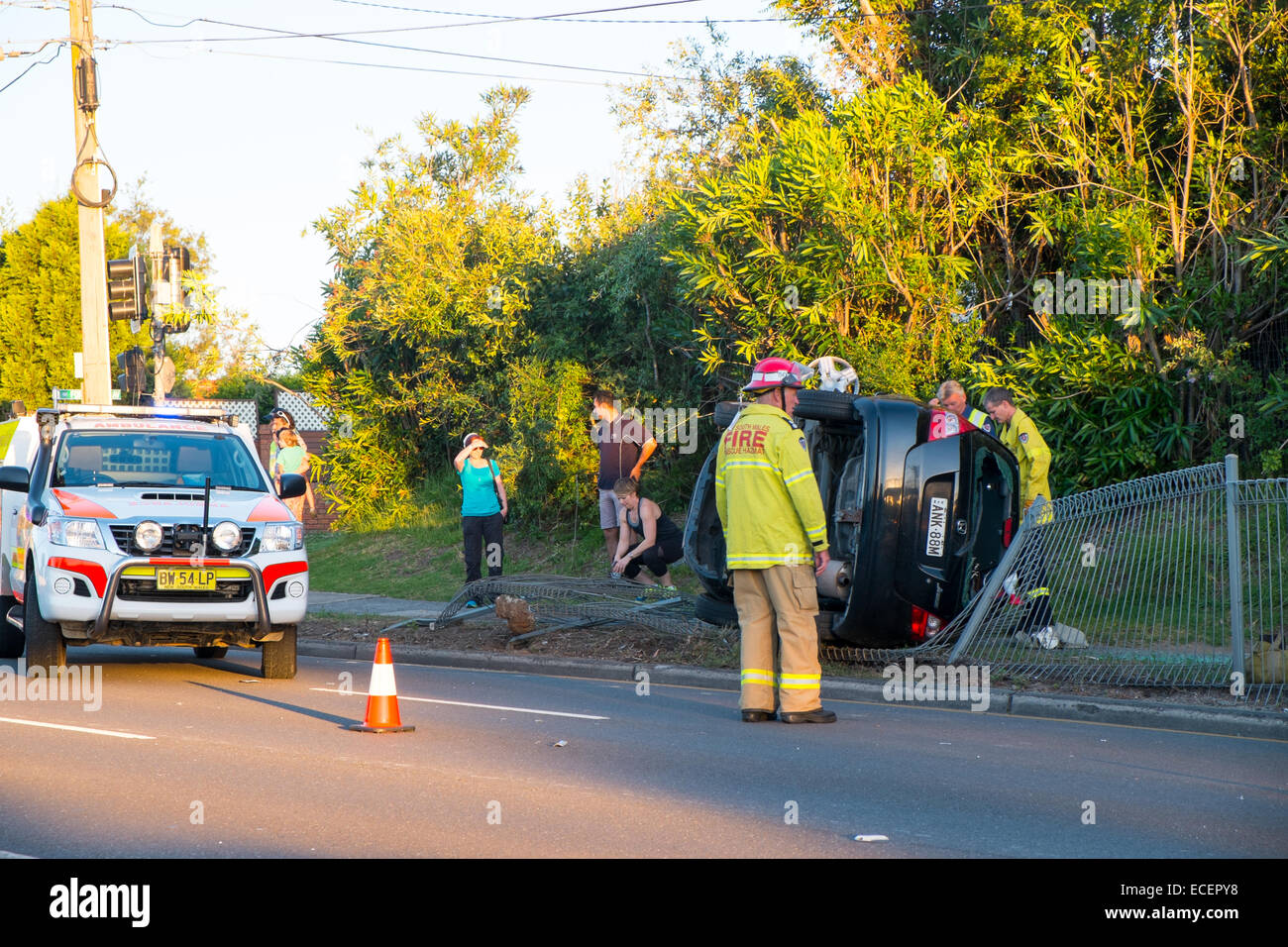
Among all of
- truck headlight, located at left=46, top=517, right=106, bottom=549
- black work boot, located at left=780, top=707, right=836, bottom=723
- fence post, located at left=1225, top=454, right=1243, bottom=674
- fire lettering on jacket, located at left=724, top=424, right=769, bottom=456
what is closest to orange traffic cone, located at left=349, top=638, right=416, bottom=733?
black work boot, located at left=780, top=707, right=836, bottom=723

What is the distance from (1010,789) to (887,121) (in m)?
9.16

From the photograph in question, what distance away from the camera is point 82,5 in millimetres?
19094

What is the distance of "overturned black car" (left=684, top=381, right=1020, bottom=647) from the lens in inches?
384

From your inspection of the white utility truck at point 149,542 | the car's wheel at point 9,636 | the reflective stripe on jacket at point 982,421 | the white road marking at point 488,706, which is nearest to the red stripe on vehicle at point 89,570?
the white utility truck at point 149,542

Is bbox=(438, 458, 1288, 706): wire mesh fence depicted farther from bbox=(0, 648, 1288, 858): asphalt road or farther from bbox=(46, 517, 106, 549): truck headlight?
bbox=(46, 517, 106, 549): truck headlight

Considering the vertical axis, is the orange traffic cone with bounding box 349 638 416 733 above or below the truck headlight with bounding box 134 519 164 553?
below

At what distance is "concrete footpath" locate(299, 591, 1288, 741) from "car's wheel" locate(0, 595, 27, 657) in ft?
7.67

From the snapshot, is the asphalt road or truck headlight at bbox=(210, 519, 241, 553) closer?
the asphalt road

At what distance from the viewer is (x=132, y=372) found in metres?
18.4

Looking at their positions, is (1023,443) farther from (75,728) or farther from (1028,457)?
(75,728)

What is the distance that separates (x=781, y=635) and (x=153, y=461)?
17.3 feet

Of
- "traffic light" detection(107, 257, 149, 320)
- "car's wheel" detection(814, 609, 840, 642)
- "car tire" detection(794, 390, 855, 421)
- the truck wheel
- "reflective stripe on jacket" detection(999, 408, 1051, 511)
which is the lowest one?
the truck wheel

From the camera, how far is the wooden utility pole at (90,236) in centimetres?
1836

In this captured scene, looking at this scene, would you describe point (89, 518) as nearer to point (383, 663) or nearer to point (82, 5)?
point (383, 663)
